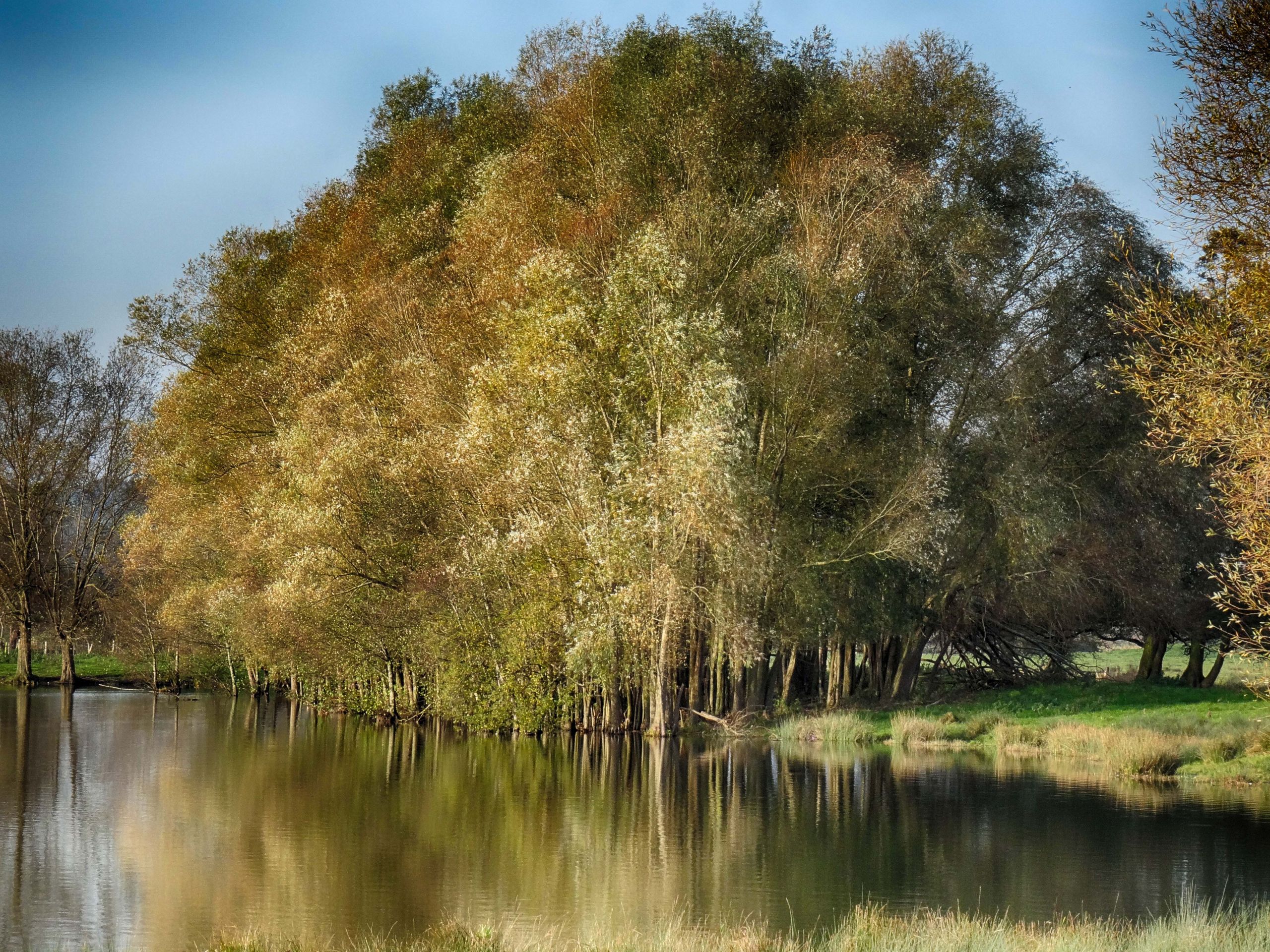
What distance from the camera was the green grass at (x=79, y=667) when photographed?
5812cm

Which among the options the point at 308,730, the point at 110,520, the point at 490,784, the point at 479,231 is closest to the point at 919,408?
the point at 479,231

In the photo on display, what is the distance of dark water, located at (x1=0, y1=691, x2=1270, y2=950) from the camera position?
15.2m

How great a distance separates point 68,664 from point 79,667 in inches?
346

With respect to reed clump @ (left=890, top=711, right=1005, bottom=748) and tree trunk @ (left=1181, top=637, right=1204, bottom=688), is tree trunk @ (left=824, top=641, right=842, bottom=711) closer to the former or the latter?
reed clump @ (left=890, top=711, right=1005, bottom=748)

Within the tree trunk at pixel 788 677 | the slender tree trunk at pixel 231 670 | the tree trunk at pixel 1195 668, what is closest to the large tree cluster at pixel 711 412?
the tree trunk at pixel 788 677

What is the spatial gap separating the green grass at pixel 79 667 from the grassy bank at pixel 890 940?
1892 inches

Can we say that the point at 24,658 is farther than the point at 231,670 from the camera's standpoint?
Yes

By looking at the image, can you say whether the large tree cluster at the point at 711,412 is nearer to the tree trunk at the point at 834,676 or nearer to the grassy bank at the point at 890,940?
the tree trunk at the point at 834,676

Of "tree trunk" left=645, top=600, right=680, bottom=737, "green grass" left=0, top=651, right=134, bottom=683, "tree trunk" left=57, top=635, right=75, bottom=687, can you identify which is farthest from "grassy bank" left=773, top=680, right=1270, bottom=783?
"green grass" left=0, top=651, right=134, bottom=683

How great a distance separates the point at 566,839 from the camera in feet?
66.6

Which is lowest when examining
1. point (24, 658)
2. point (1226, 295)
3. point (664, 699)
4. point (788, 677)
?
point (24, 658)

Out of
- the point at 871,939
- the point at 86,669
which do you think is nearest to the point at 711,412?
the point at 871,939

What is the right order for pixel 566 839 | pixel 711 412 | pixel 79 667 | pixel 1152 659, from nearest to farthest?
pixel 566 839 → pixel 711 412 → pixel 1152 659 → pixel 79 667

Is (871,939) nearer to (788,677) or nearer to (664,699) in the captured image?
(664,699)
